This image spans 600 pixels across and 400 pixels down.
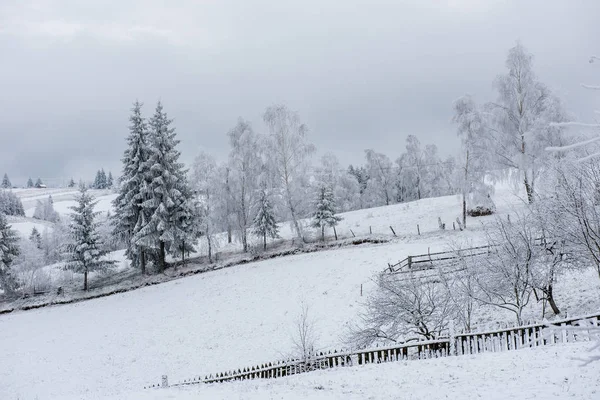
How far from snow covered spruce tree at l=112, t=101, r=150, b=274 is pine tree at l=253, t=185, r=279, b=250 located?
11.0 meters

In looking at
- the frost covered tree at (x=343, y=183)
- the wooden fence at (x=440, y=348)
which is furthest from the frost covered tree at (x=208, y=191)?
the frost covered tree at (x=343, y=183)

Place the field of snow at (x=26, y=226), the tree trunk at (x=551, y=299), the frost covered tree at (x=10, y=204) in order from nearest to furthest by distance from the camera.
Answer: the tree trunk at (x=551, y=299) → the field of snow at (x=26, y=226) → the frost covered tree at (x=10, y=204)

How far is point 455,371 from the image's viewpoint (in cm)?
1170

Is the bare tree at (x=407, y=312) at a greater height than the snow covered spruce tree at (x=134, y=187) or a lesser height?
lesser

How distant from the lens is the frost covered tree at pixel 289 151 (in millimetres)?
43688

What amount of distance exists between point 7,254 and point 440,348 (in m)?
47.9

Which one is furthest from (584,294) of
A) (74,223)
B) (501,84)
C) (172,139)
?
(74,223)

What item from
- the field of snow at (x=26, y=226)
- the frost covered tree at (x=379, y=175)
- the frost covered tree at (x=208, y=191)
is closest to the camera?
the frost covered tree at (x=208, y=191)

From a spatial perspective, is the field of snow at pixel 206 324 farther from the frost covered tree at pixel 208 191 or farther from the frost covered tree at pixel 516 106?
the frost covered tree at pixel 516 106

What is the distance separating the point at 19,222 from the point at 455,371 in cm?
15145

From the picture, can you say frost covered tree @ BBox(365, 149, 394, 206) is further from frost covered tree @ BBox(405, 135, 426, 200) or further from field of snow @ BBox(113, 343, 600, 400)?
field of snow @ BBox(113, 343, 600, 400)

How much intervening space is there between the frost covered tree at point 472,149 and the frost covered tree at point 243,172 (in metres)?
19.6

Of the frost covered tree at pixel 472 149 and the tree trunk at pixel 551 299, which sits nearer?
the tree trunk at pixel 551 299

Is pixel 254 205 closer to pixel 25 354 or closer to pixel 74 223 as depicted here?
pixel 74 223
